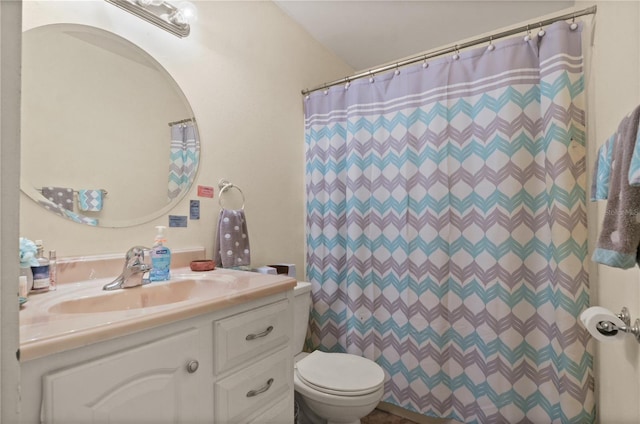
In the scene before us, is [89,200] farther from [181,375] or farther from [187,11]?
[187,11]

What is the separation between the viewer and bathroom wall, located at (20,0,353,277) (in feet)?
3.63

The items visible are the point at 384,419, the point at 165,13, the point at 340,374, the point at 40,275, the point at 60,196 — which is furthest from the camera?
the point at 384,419

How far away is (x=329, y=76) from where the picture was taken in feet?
8.02

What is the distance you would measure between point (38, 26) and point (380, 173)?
1630 mm

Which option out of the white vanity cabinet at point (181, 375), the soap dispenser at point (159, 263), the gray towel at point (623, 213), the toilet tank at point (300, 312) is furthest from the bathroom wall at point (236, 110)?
the gray towel at point (623, 213)

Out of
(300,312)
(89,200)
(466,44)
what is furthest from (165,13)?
(300,312)

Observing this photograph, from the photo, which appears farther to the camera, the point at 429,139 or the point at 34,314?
the point at 429,139

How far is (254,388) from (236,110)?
1.37 meters

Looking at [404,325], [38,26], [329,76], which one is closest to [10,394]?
[38,26]

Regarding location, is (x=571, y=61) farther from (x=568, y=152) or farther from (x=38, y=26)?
(x=38, y=26)

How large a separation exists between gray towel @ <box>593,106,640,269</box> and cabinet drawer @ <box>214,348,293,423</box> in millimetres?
987

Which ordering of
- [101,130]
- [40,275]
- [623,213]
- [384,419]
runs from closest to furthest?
[623,213] < [40,275] < [101,130] < [384,419]

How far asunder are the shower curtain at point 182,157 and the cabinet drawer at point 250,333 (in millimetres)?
737

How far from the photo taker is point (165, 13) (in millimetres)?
1329
